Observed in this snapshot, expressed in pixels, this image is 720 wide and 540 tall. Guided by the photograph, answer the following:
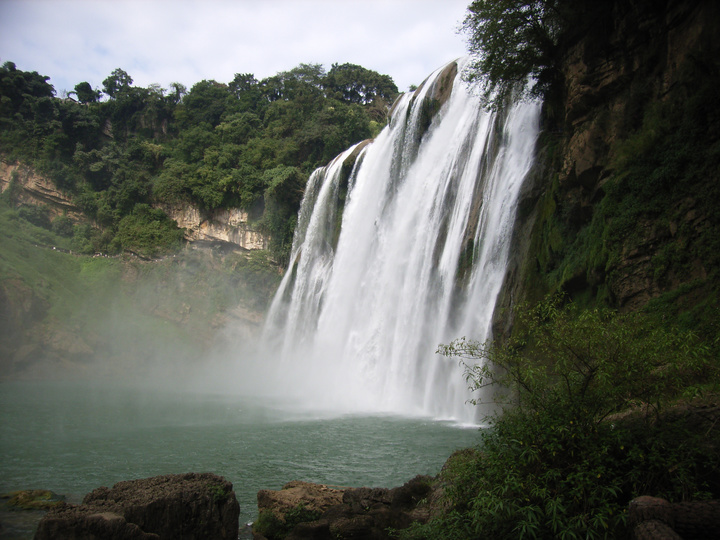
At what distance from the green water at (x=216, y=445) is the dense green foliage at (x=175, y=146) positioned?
19.3 metres

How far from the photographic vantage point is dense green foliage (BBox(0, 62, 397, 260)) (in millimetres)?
38031

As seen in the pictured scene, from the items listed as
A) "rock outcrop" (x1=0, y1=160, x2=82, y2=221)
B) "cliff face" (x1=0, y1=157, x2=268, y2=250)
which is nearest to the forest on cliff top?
"cliff face" (x1=0, y1=157, x2=268, y2=250)

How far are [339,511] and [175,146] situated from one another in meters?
45.0

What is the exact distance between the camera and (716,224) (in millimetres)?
9000

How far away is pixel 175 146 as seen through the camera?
153ft

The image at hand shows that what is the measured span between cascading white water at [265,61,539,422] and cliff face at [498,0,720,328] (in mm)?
1845

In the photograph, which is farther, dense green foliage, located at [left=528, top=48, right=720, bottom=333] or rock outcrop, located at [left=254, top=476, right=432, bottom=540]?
dense green foliage, located at [left=528, top=48, right=720, bottom=333]

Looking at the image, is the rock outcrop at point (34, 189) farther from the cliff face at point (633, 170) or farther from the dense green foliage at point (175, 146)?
the cliff face at point (633, 170)

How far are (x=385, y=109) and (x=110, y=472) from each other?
41644 millimetres

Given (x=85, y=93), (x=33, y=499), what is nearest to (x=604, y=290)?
(x=33, y=499)

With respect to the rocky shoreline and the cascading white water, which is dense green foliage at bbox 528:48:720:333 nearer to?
the cascading white water

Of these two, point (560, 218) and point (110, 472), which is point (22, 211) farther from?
point (560, 218)

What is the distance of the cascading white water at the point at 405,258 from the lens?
1644 cm

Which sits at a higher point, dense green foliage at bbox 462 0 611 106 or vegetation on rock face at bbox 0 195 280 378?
dense green foliage at bbox 462 0 611 106
